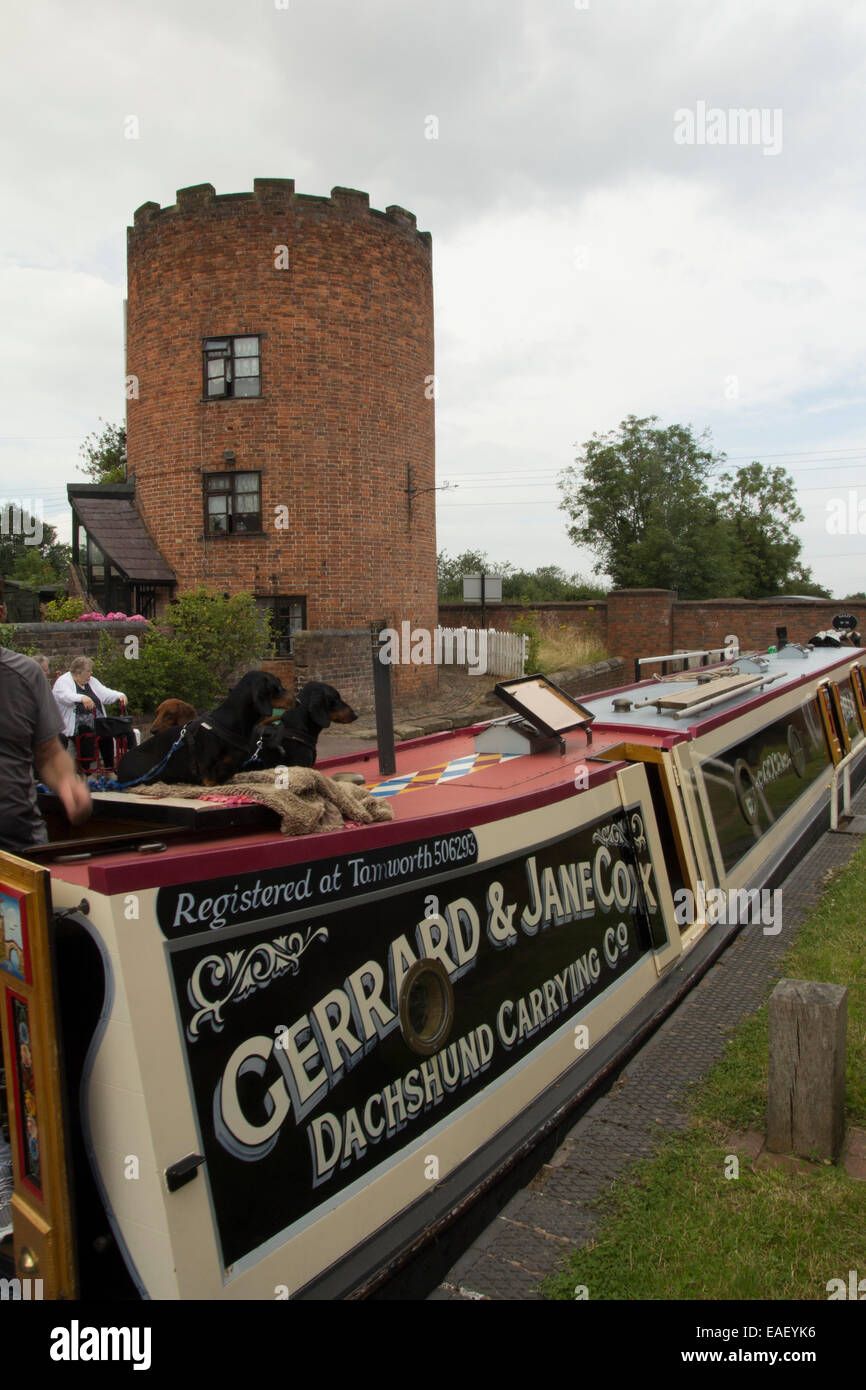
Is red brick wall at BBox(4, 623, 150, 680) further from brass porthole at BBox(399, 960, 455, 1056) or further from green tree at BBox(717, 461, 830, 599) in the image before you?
green tree at BBox(717, 461, 830, 599)

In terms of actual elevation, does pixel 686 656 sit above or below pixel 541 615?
below

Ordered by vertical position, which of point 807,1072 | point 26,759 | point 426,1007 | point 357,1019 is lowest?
point 807,1072

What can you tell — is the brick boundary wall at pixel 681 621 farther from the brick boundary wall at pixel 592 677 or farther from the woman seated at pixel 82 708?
the woman seated at pixel 82 708

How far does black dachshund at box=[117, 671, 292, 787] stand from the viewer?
4.11 m

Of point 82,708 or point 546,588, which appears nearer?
point 82,708

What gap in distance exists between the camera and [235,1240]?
2.24 metres

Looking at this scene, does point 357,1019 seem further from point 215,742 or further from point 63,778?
point 215,742

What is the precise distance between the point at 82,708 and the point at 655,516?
2548cm

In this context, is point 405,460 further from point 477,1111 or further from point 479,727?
point 477,1111

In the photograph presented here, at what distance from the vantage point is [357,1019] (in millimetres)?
2670

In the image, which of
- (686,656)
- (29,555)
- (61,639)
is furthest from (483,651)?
(29,555)

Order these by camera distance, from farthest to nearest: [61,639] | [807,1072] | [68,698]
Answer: [61,639]
[68,698]
[807,1072]
